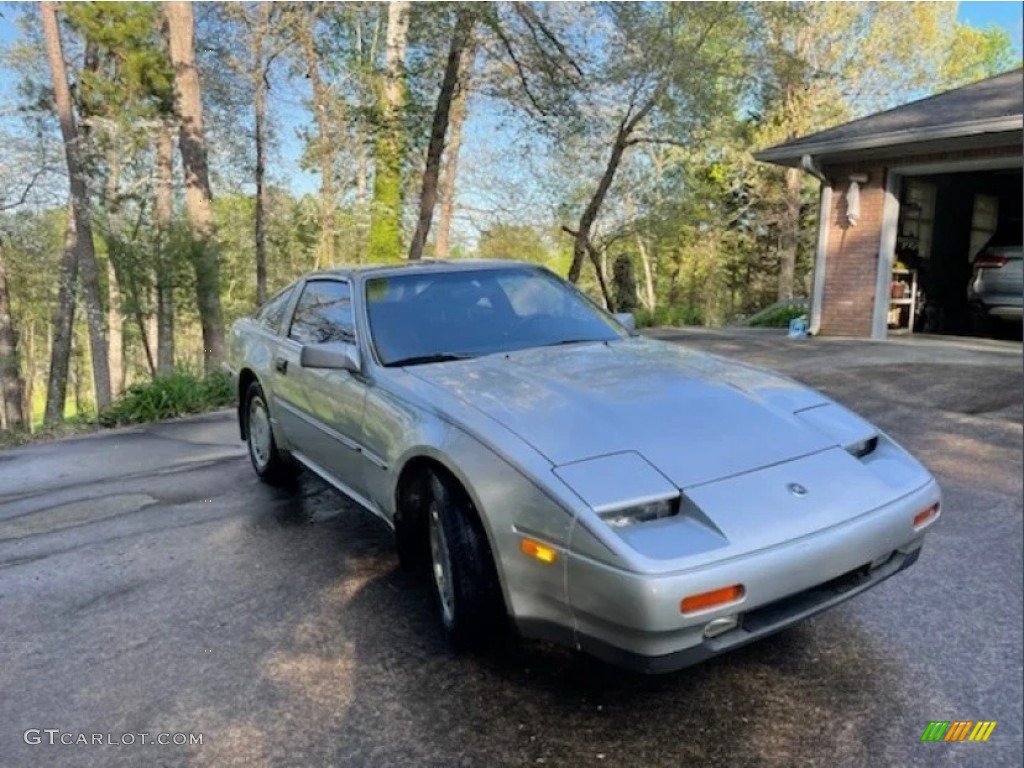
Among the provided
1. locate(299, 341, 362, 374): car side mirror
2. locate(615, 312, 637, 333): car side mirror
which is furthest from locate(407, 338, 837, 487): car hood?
locate(615, 312, 637, 333): car side mirror

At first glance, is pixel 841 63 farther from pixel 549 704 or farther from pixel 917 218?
pixel 549 704

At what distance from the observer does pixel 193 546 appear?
3826 millimetres

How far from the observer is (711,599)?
1.93 meters

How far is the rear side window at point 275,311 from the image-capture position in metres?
4.59

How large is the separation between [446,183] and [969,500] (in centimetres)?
1881

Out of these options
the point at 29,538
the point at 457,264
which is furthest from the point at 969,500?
the point at 29,538

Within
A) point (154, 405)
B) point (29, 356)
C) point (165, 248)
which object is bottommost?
point (29, 356)

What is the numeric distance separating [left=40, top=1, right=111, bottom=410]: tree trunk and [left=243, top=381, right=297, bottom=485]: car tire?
25.5 ft

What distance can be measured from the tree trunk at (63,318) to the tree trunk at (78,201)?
172 mm

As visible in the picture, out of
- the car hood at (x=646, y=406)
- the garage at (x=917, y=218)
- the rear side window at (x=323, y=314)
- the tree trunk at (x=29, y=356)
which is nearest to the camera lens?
the car hood at (x=646, y=406)

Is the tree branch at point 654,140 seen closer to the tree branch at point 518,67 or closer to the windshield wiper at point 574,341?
the tree branch at point 518,67

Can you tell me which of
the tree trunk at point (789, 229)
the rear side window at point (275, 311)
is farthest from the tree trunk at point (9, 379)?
the tree trunk at point (789, 229)

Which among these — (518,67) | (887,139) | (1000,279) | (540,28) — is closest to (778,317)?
(1000,279)

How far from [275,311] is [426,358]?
1.95 m
